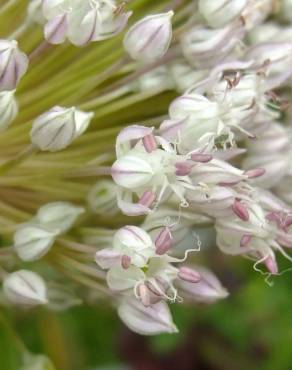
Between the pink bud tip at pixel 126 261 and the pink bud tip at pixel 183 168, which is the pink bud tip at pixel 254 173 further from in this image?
the pink bud tip at pixel 126 261

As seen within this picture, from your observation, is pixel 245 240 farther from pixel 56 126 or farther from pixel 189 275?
pixel 56 126

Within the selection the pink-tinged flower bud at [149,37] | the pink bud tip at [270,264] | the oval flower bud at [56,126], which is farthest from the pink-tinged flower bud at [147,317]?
the pink-tinged flower bud at [149,37]

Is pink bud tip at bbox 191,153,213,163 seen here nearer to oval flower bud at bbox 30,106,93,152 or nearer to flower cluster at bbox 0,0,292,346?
flower cluster at bbox 0,0,292,346

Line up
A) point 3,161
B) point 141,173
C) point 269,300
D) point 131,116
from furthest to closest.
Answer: point 269,300, point 131,116, point 3,161, point 141,173

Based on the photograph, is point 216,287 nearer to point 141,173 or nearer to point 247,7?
point 141,173

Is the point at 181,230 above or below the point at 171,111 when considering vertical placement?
below

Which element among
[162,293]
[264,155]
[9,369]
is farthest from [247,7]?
[9,369]

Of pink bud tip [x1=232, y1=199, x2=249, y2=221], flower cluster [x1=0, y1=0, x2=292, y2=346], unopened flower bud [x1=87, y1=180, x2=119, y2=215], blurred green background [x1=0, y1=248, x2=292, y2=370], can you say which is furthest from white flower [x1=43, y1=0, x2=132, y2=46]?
blurred green background [x1=0, y1=248, x2=292, y2=370]
